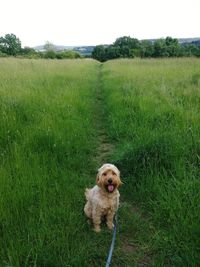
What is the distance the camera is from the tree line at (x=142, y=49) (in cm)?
5831

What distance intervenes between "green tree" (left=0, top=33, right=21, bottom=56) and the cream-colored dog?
80233 millimetres

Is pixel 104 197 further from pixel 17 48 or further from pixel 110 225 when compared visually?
pixel 17 48

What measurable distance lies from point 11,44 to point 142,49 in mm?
37967

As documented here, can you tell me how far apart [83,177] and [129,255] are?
1778mm

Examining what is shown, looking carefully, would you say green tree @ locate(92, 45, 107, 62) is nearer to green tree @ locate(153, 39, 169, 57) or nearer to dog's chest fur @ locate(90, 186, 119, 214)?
green tree @ locate(153, 39, 169, 57)

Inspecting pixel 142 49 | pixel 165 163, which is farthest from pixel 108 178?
pixel 142 49

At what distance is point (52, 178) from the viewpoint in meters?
4.59

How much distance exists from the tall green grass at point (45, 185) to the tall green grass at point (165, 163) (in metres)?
0.56

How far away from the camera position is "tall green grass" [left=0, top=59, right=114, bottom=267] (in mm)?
3201

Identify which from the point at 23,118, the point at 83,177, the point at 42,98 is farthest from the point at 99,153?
the point at 42,98

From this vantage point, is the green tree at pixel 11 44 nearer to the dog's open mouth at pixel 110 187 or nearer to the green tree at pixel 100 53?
the green tree at pixel 100 53

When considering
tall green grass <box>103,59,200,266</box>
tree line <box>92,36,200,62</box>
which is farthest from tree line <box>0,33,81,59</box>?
tall green grass <box>103,59,200,266</box>

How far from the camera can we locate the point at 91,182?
4949 millimetres

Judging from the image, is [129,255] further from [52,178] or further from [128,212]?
[52,178]
